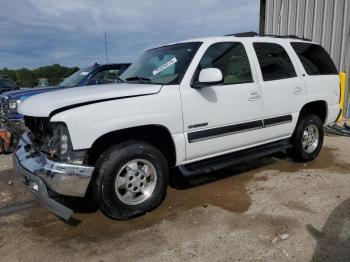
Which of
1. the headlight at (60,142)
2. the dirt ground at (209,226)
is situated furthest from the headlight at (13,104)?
the headlight at (60,142)

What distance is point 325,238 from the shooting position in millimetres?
2988

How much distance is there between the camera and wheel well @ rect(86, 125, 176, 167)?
11.0ft

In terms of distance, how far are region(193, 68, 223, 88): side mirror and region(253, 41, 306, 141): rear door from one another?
1.05 meters

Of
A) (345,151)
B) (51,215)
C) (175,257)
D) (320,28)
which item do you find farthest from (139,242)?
(320,28)

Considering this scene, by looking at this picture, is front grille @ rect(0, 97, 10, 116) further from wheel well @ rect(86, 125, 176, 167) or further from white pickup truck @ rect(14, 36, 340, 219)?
wheel well @ rect(86, 125, 176, 167)

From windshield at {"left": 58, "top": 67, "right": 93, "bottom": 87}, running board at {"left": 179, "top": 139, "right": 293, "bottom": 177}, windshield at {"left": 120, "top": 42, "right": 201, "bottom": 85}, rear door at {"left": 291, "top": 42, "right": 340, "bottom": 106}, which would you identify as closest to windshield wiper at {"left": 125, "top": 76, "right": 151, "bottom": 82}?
windshield at {"left": 120, "top": 42, "right": 201, "bottom": 85}

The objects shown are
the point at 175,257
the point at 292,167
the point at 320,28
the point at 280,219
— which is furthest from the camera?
the point at 320,28

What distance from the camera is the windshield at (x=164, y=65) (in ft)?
12.4

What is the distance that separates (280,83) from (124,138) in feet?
7.88

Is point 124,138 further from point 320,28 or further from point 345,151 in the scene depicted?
point 320,28

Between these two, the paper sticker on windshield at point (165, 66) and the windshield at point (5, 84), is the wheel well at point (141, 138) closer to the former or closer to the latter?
the paper sticker on windshield at point (165, 66)

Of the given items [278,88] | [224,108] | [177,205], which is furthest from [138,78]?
[278,88]

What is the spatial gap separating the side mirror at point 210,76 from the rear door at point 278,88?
3.44 feet

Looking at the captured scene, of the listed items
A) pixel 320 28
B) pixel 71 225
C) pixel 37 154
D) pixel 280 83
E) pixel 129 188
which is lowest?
pixel 71 225
